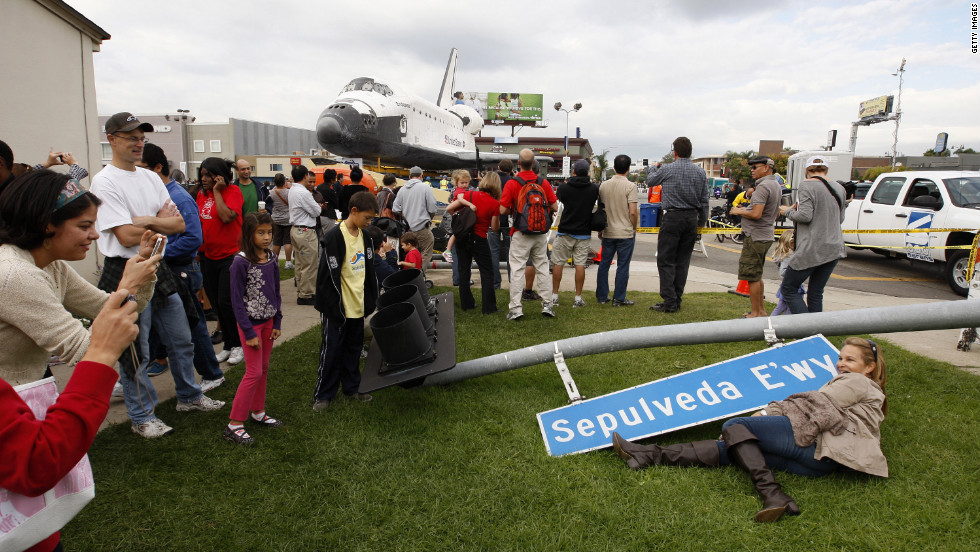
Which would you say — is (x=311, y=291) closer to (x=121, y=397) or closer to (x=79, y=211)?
(x=121, y=397)

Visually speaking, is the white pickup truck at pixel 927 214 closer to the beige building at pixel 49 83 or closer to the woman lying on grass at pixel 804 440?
the woman lying on grass at pixel 804 440

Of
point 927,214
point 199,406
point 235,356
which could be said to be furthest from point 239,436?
point 927,214

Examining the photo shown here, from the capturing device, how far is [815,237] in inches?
204

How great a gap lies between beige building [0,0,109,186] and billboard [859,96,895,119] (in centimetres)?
7648

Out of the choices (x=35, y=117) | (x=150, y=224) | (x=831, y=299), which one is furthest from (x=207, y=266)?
(x=831, y=299)

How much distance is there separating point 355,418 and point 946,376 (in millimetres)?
5187

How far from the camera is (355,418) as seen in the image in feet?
13.1

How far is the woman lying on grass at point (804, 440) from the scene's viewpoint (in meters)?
2.96

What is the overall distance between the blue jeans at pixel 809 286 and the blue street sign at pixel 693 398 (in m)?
1.81

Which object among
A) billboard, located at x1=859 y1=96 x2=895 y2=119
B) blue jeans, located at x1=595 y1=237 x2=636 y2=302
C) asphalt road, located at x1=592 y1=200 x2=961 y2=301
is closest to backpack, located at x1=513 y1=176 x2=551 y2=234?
blue jeans, located at x1=595 y1=237 x2=636 y2=302

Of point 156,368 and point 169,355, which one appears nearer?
point 169,355

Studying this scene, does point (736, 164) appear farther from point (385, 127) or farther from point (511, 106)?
point (385, 127)

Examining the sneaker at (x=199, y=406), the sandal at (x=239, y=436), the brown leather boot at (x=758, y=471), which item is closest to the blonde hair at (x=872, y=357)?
the brown leather boot at (x=758, y=471)

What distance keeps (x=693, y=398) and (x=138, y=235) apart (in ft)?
13.0
